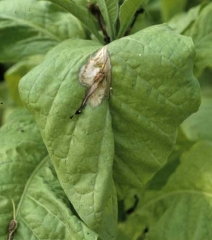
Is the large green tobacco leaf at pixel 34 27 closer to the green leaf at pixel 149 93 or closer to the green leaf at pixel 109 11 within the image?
the green leaf at pixel 109 11

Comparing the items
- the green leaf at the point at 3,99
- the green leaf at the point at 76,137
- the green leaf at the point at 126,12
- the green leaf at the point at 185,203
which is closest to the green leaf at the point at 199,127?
the green leaf at the point at 185,203

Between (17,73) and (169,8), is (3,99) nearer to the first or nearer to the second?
(17,73)

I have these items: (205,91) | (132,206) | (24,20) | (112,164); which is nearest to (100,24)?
(24,20)

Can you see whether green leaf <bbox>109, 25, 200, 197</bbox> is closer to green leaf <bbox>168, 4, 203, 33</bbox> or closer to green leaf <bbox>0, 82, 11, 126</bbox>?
green leaf <bbox>168, 4, 203, 33</bbox>

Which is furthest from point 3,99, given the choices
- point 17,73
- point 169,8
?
point 169,8

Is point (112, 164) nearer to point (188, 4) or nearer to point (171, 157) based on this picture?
point (171, 157)

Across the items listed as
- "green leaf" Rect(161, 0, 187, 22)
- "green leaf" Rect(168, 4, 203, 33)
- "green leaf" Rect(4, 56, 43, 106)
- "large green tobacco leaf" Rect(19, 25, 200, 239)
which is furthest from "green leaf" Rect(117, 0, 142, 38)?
"green leaf" Rect(161, 0, 187, 22)
